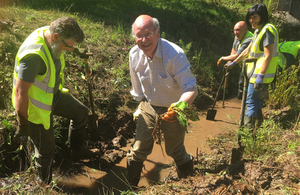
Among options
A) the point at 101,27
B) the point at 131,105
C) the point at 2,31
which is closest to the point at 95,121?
the point at 131,105

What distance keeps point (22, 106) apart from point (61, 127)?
145cm

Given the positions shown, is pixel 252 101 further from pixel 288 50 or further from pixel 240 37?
pixel 288 50

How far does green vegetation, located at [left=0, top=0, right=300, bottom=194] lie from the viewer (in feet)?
11.9

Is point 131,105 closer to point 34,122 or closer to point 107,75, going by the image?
point 107,75

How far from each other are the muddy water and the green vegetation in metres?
→ 0.52

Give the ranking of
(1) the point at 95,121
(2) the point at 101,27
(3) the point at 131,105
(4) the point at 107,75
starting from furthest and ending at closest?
(2) the point at 101,27 → (4) the point at 107,75 → (3) the point at 131,105 → (1) the point at 95,121

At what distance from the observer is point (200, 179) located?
8.70 ft

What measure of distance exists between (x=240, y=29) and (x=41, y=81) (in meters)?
4.04

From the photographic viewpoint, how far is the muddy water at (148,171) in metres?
3.41

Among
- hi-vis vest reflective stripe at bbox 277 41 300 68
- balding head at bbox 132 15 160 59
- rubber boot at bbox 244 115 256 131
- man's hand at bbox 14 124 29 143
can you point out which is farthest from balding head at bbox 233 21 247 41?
man's hand at bbox 14 124 29 143

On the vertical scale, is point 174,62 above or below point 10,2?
below

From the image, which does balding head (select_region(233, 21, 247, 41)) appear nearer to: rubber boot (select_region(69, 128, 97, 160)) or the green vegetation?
the green vegetation

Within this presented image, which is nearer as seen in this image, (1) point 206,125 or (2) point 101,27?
(1) point 206,125

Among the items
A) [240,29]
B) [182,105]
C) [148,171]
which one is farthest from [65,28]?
[240,29]
